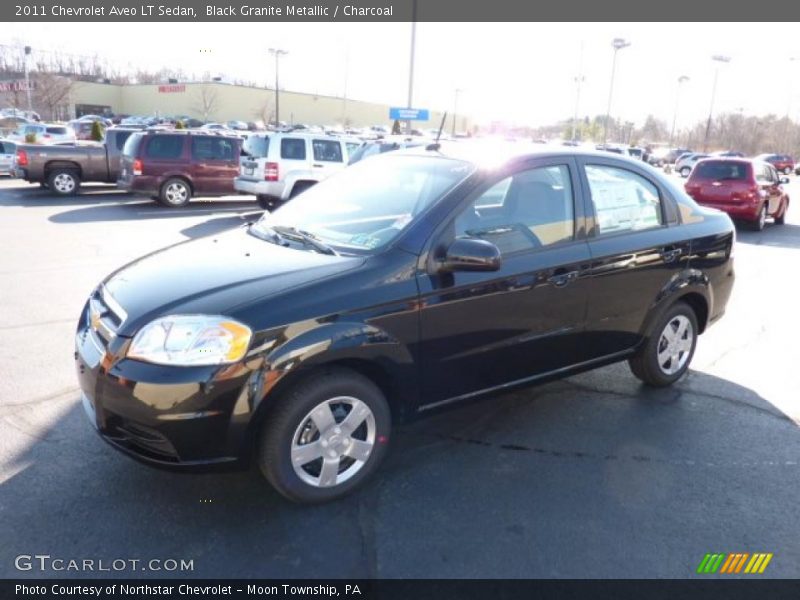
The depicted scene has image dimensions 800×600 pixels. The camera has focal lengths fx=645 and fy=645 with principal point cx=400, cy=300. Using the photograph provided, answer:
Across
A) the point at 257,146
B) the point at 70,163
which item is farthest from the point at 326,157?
the point at 70,163

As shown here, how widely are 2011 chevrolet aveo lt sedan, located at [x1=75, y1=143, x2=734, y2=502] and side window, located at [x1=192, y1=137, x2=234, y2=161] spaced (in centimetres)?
1162

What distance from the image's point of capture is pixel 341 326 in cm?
312

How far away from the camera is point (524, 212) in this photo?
398cm

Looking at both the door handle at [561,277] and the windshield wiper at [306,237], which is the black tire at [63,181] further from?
the door handle at [561,277]

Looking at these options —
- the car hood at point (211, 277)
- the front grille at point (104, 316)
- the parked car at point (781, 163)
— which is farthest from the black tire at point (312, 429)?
the parked car at point (781, 163)

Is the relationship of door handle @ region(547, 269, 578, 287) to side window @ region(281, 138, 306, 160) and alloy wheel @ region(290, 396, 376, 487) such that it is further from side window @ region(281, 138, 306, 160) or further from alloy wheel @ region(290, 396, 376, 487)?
side window @ region(281, 138, 306, 160)

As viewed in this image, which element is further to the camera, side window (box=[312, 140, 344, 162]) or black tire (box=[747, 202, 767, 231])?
side window (box=[312, 140, 344, 162])

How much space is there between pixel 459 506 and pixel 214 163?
13688 mm

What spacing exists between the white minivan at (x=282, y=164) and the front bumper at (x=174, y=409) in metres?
11.4

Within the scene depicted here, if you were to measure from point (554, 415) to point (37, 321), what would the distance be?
15.7 ft

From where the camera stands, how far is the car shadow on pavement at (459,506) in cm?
289

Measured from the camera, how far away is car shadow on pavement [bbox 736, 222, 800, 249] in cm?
1286

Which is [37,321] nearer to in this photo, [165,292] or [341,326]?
[165,292]

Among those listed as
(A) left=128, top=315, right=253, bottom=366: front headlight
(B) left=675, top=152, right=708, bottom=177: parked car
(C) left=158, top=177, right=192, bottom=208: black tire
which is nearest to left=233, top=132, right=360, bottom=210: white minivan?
(C) left=158, top=177, right=192, bottom=208: black tire
